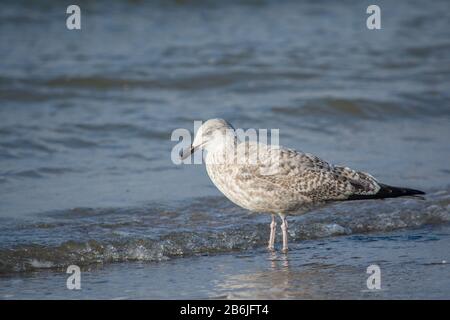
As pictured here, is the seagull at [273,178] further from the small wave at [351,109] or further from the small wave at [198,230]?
the small wave at [351,109]

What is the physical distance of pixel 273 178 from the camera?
6621mm

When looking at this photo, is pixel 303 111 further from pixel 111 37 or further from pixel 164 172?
pixel 111 37

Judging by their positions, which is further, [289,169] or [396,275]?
[289,169]

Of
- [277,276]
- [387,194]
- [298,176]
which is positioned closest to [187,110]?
[298,176]

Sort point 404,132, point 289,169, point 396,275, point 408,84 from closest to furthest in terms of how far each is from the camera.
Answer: point 396,275, point 289,169, point 404,132, point 408,84

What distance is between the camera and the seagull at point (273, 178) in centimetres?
657

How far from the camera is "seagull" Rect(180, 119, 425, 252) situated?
6.57 m

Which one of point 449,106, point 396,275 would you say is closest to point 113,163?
point 396,275

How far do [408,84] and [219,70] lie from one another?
3014 mm

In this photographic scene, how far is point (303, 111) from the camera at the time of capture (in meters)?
11.6

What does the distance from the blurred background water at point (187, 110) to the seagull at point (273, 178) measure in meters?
0.51

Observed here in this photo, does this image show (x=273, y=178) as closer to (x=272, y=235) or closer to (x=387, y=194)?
(x=272, y=235)

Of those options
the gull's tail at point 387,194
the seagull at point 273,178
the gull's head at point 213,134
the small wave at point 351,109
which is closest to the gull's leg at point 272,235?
the seagull at point 273,178

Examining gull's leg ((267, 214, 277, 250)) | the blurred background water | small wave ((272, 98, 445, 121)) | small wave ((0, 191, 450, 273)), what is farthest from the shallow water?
small wave ((272, 98, 445, 121))
